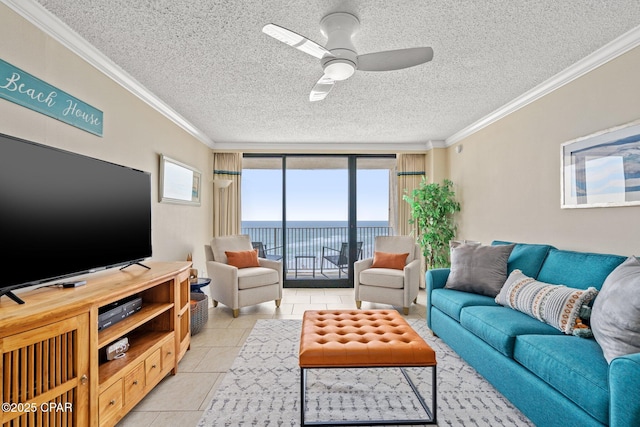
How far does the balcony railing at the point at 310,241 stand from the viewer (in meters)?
6.55

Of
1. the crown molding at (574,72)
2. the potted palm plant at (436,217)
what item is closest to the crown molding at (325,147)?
the potted palm plant at (436,217)

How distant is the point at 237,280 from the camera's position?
12.9ft

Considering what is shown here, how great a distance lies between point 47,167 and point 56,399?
1.09m

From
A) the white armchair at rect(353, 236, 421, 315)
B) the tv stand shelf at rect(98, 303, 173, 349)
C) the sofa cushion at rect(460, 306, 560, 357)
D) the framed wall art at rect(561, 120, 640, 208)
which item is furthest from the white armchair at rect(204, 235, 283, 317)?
the framed wall art at rect(561, 120, 640, 208)

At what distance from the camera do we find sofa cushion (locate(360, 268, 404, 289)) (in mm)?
4020

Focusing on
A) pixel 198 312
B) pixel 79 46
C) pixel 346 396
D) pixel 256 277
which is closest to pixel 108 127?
pixel 79 46

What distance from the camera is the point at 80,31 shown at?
2.14 meters

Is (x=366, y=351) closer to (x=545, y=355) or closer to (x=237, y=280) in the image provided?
(x=545, y=355)

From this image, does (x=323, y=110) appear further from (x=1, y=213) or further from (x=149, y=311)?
(x=1, y=213)

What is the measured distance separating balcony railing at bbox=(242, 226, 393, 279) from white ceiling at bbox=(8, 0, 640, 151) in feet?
9.75

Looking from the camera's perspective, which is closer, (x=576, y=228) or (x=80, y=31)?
(x=80, y=31)

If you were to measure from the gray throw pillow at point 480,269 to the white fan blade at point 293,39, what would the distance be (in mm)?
2238

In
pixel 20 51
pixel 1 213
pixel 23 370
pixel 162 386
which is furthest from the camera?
pixel 162 386

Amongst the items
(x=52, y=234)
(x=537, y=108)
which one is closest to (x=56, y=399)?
(x=52, y=234)
